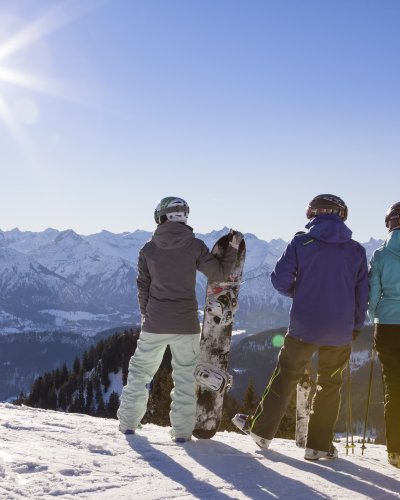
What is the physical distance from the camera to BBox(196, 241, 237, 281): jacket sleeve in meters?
6.39

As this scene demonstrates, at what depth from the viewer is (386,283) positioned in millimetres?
5715

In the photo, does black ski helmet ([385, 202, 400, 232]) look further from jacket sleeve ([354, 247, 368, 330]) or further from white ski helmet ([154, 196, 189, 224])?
white ski helmet ([154, 196, 189, 224])

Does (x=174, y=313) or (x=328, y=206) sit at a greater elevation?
(x=328, y=206)

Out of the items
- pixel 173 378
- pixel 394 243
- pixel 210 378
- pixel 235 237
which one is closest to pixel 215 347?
pixel 210 378

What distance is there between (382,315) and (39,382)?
98.8 metres

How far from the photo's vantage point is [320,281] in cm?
562

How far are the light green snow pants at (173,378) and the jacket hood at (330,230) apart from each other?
2.02 metres

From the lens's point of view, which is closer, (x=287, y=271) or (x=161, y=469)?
(x=161, y=469)

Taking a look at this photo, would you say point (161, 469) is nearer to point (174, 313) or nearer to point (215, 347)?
point (174, 313)

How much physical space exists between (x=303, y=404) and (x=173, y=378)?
1678mm

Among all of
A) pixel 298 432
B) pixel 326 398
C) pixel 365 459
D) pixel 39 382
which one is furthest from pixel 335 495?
pixel 39 382

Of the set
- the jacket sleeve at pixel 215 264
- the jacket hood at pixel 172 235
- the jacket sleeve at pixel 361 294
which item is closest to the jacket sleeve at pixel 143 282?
the jacket hood at pixel 172 235

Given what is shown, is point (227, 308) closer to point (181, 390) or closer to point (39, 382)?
point (181, 390)

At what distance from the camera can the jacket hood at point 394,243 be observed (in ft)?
18.7
